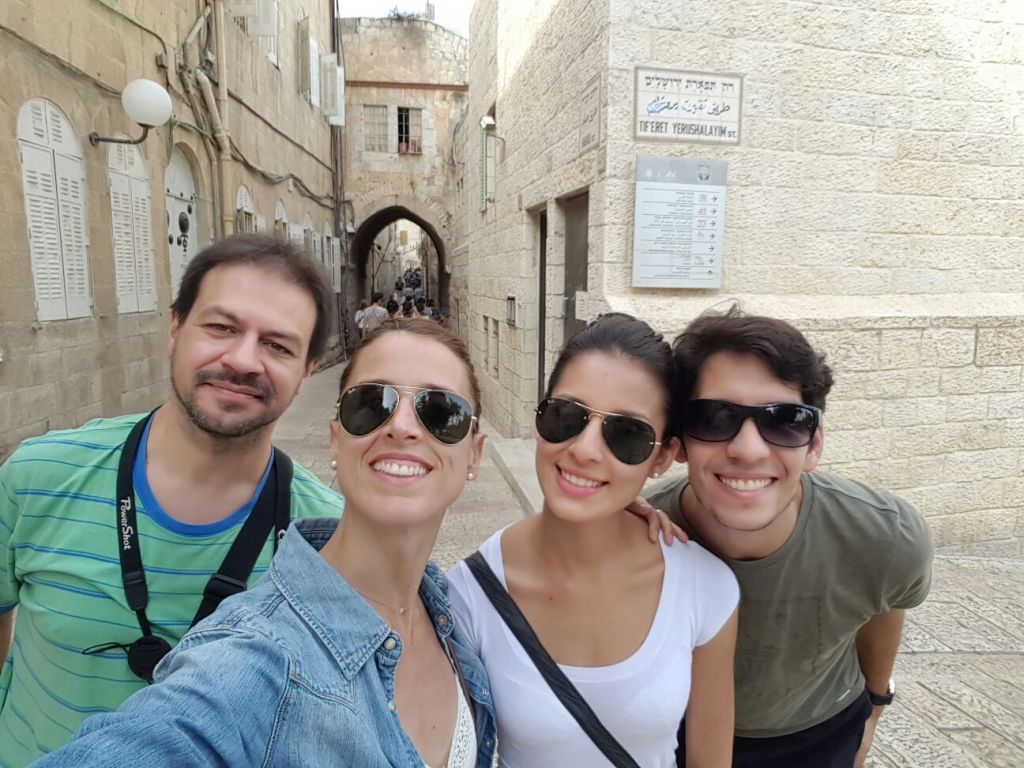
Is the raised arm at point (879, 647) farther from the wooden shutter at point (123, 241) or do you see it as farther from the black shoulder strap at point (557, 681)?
the wooden shutter at point (123, 241)

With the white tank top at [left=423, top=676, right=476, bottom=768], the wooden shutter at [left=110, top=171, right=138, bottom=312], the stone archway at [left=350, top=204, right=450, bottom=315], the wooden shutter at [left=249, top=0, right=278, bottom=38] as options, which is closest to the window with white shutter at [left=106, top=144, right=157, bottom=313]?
the wooden shutter at [left=110, top=171, right=138, bottom=312]

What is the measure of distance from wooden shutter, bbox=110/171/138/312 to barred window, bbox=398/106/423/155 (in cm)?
1274

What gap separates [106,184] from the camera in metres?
5.98

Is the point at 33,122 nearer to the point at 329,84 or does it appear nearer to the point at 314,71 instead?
the point at 314,71

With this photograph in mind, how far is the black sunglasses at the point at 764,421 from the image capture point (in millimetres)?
1347

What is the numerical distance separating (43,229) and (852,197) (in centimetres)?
610

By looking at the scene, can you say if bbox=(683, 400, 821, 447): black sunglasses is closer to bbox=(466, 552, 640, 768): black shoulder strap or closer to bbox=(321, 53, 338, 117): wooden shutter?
bbox=(466, 552, 640, 768): black shoulder strap

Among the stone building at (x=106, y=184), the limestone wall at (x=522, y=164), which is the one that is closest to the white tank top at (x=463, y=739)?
the limestone wall at (x=522, y=164)

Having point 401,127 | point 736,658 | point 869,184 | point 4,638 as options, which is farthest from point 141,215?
point 401,127

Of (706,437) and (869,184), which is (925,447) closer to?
(869,184)

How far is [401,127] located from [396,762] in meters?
19.2

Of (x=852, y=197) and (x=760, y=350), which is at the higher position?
(x=852, y=197)

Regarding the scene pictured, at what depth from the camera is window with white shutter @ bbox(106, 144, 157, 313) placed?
616cm

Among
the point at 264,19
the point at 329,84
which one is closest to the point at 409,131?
the point at 329,84
